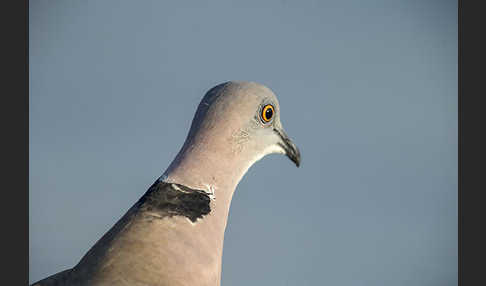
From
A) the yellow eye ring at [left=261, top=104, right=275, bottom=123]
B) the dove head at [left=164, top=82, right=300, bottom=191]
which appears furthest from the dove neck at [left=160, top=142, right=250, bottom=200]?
the yellow eye ring at [left=261, top=104, right=275, bottom=123]

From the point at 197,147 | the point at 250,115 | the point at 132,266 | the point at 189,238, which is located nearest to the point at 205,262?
the point at 189,238

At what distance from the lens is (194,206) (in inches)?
141

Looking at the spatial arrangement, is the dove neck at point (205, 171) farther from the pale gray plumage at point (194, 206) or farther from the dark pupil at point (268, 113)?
the dark pupil at point (268, 113)

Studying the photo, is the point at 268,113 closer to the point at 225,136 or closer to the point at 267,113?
the point at 267,113

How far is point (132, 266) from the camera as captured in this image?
3256 millimetres

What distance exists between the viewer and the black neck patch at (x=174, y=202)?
353 centimetres

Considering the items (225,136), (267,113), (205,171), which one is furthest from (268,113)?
(205,171)

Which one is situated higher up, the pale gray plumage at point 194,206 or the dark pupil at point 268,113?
the dark pupil at point 268,113

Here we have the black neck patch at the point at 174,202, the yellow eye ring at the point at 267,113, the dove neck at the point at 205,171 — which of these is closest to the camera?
the black neck patch at the point at 174,202

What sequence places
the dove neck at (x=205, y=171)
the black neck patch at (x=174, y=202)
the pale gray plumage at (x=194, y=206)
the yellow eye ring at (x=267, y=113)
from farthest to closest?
the yellow eye ring at (x=267, y=113) < the dove neck at (x=205, y=171) < the black neck patch at (x=174, y=202) < the pale gray plumage at (x=194, y=206)

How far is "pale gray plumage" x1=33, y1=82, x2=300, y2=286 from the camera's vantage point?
3291mm

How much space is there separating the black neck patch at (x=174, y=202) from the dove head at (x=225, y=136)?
0.17ft

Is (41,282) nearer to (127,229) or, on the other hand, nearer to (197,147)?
(127,229)

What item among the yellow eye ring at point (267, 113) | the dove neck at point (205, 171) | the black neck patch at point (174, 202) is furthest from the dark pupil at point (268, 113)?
the black neck patch at point (174, 202)
